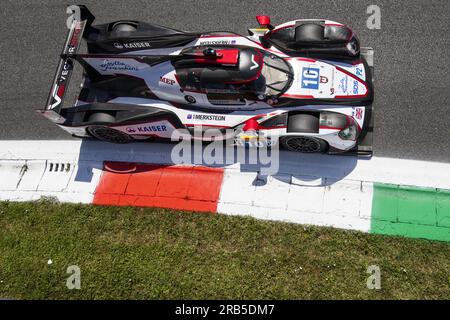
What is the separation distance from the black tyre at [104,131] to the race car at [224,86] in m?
0.02

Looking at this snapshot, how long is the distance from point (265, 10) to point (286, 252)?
6152 millimetres

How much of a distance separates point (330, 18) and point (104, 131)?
6.11m

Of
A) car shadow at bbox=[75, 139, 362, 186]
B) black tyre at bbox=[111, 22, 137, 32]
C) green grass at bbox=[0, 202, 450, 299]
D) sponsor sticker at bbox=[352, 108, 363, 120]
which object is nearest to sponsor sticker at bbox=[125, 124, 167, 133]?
car shadow at bbox=[75, 139, 362, 186]

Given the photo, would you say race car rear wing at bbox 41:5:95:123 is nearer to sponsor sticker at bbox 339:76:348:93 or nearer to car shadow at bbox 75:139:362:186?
car shadow at bbox 75:139:362:186

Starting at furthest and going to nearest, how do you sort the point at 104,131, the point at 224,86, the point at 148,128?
the point at 104,131 → the point at 148,128 → the point at 224,86

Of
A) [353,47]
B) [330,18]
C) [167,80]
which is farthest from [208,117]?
[330,18]

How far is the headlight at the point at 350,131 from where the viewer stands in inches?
342

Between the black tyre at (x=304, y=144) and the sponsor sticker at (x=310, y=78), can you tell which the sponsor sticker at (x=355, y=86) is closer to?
the sponsor sticker at (x=310, y=78)

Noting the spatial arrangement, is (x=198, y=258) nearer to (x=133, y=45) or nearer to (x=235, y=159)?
(x=235, y=159)

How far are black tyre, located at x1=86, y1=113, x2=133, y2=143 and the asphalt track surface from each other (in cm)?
138

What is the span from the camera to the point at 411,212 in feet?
29.7

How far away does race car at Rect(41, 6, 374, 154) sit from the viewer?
8781 millimetres

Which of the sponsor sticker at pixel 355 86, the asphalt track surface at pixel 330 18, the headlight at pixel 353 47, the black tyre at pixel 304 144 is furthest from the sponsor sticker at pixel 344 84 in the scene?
the asphalt track surface at pixel 330 18

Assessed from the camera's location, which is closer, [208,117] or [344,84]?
[344,84]
